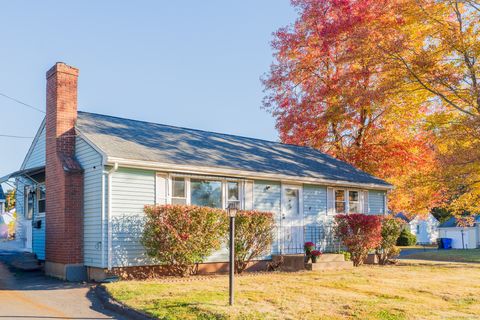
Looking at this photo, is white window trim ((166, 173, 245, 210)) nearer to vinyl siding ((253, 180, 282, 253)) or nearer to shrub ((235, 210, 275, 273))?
vinyl siding ((253, 180, 282, 253))

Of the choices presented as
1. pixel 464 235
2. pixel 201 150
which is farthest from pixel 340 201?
pixel 464 235

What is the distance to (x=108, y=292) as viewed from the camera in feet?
35.2

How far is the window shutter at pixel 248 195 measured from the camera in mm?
16078

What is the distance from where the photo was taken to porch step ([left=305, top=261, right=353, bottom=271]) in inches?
624

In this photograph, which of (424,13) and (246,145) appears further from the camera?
(246,145)

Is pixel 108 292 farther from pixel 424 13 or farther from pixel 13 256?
pixel 424 13

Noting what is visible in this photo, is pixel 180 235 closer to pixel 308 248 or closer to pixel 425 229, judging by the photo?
pixel 308 248

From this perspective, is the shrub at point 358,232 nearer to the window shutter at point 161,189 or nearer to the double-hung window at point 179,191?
the double-hung window at point 179,191

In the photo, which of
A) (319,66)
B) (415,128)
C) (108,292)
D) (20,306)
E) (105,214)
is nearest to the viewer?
(20,306)

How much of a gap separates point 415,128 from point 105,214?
17.3m

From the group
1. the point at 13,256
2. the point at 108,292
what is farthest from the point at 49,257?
the point at 108,292

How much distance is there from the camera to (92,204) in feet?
44.6

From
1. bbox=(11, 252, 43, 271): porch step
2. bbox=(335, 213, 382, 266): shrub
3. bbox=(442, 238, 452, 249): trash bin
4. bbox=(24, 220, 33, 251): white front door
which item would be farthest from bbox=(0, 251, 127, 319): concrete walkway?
bbox=(442, 238, 452, 249): trash bin

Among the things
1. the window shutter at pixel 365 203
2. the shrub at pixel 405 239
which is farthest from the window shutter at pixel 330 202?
the shrub at pixel 405 239
